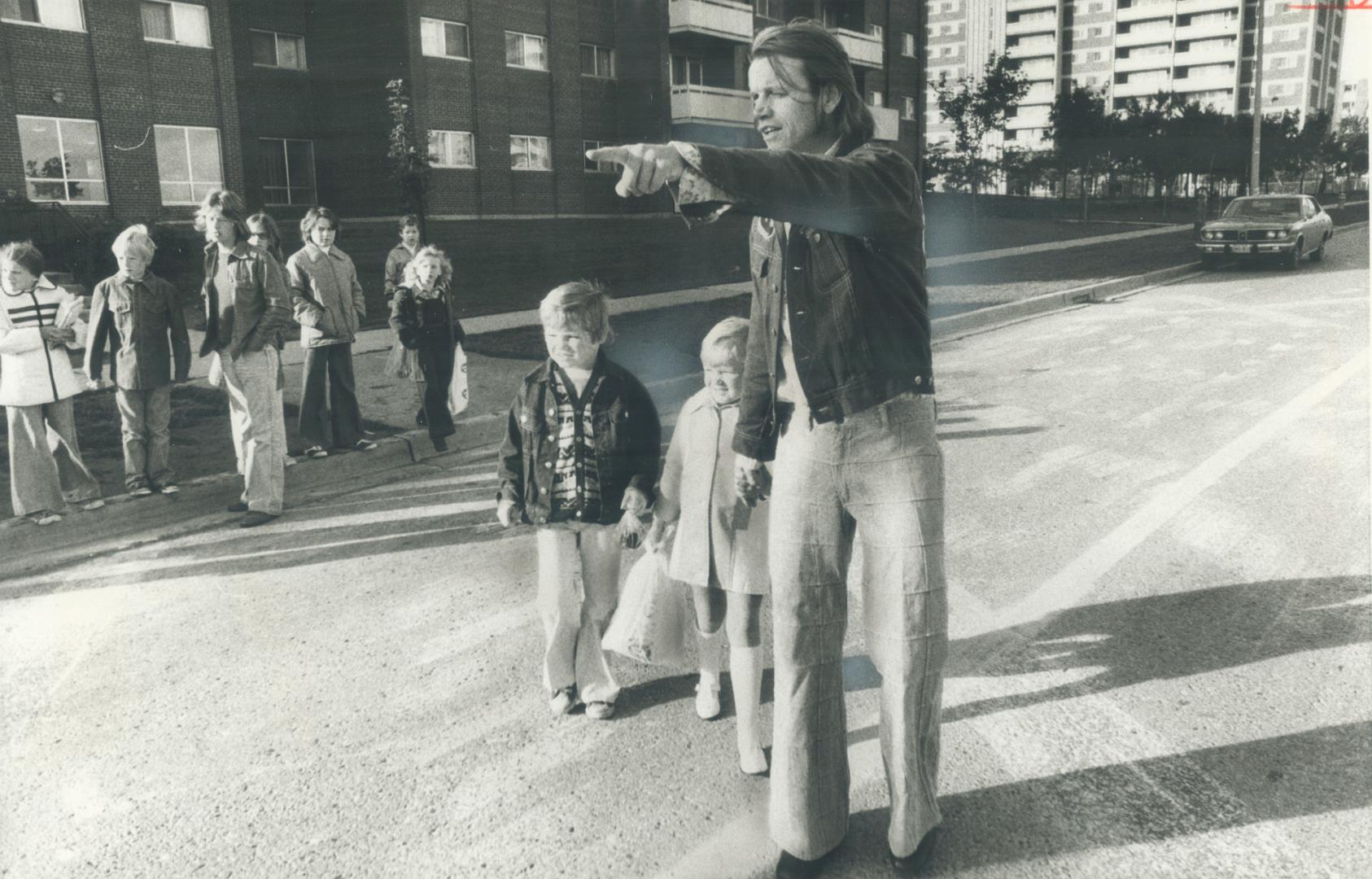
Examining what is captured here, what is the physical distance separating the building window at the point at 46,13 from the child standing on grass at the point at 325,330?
1.63 metres

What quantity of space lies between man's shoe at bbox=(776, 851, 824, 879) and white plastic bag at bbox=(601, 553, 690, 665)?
0.93 meters

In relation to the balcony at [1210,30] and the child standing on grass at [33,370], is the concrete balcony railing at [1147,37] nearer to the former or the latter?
the balcony at [1210,30]

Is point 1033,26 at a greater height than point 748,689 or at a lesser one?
greater

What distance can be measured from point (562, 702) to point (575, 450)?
79 cm

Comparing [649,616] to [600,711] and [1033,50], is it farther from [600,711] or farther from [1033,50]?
[1033,50]

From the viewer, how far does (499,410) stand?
8141 mm

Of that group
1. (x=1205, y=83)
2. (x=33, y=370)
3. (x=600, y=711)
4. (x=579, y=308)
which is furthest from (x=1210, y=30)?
(x=33, y=370)

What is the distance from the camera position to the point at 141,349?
586cm

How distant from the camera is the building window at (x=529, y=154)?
8.29 m

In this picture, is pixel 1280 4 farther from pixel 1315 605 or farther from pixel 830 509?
pixel 830 509

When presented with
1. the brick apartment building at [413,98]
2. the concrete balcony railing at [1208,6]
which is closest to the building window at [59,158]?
the brick apartment building at [413,98]

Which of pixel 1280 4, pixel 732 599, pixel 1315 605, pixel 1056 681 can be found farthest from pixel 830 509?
pixel 1280 4

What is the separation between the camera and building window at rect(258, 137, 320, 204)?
897 centimetres

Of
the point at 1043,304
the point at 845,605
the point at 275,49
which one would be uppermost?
the point at 275,49
